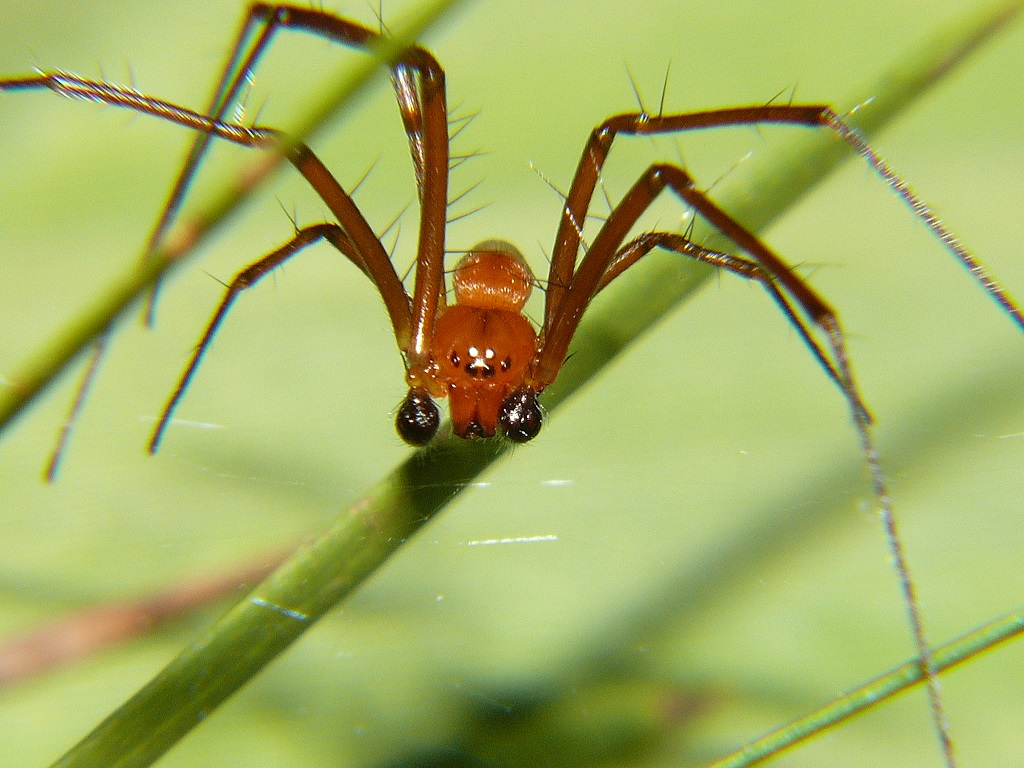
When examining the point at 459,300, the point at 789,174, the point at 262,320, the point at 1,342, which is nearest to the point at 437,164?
the point at 459,300

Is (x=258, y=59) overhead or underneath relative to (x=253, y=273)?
overhead

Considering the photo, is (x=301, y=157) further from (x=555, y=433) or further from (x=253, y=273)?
(x=555, y=433)

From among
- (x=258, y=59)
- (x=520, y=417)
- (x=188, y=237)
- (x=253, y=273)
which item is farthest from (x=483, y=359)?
(x=188, y=237)

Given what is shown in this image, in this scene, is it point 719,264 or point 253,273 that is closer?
point 719,264

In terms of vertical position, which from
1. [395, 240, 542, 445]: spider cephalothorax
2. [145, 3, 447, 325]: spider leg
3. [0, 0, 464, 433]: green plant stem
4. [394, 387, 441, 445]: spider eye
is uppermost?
[145, 3, 447, 325]: spider leg

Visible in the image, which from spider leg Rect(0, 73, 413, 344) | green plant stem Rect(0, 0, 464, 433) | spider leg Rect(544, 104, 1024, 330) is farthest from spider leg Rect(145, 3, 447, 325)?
green plant stem Rect(0, 0, 464, 433)

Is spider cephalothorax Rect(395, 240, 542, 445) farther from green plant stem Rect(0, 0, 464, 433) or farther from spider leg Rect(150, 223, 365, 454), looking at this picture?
green plant stem Rect(0, 0, 464, 433)

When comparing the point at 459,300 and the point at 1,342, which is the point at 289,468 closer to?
the point at 459,300
